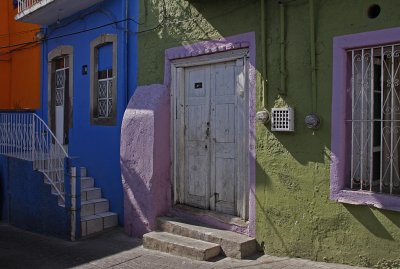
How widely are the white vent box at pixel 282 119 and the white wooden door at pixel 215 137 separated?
0.64 m

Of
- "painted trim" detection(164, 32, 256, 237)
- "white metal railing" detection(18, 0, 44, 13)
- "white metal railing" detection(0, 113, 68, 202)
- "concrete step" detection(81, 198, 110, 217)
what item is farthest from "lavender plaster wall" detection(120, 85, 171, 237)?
"white metal railing" detection(18, 0, 44, 13)

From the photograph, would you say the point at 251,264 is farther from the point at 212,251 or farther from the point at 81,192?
the point at 81,192

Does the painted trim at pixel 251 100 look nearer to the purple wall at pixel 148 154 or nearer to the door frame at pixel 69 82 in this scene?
the purple wall at pixel 148 154

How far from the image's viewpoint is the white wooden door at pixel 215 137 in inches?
245

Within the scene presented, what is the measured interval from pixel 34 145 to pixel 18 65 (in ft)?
13.6

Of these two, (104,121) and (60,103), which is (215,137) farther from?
(60,103)

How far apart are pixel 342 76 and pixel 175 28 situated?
2.92 meters

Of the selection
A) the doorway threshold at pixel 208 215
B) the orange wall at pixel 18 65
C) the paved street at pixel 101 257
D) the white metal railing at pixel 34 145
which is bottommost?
the paved street at pixel 101 257

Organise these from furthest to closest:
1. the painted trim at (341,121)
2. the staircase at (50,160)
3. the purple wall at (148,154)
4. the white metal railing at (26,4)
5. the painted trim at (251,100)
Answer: the white metal railing at (26,4) < the staircase at (50,160) < the purple wall at (148,154) < the painted trim at (251,100) < the painted trim at (341,121)

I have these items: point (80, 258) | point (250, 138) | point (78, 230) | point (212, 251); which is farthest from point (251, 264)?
point (78, 230)

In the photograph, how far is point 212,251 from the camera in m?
5.77

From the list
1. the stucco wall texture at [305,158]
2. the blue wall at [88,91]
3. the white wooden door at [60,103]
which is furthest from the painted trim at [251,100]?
the white wooden door at [60,103]

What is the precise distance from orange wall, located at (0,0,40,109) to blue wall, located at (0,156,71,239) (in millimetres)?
2247

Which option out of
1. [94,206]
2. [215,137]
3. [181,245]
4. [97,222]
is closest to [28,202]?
[94,206]
